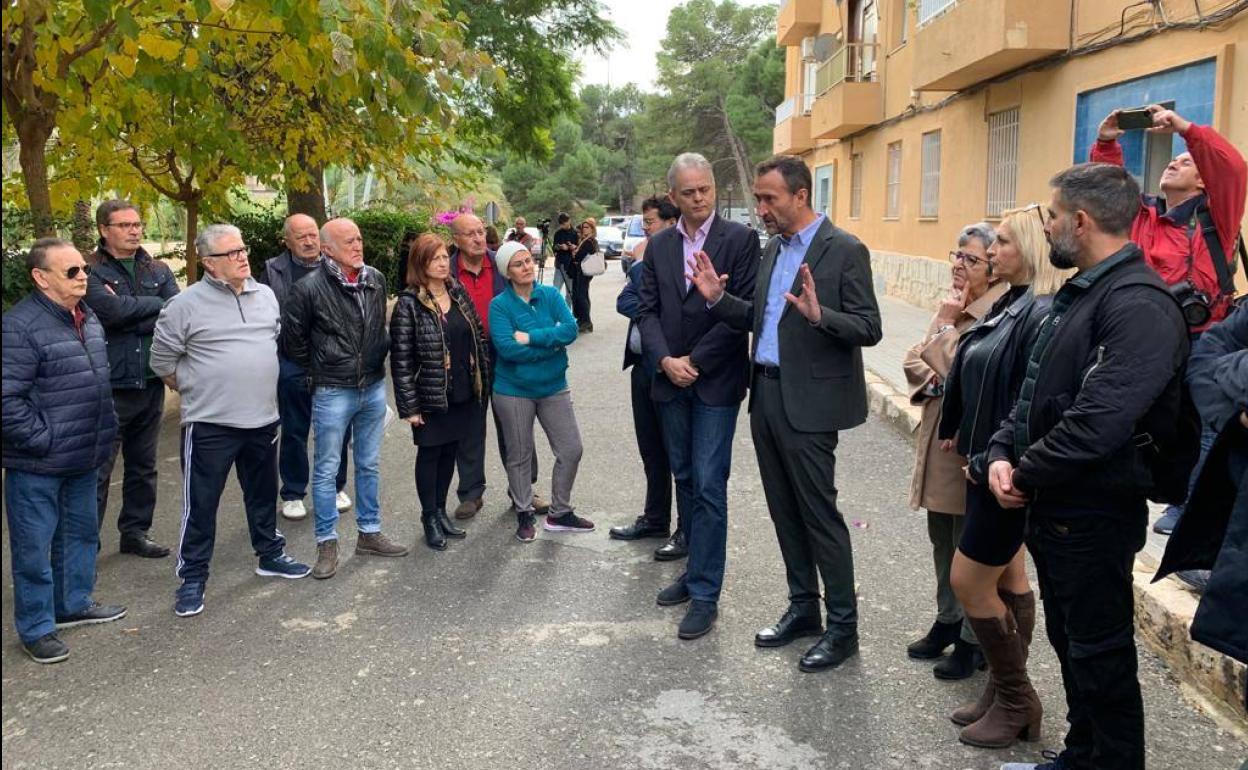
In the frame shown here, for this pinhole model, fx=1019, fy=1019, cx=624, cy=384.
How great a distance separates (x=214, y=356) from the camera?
497 cm

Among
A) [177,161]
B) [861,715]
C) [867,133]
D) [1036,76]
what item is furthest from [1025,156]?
[861,715]

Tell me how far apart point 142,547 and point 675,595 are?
3035mm

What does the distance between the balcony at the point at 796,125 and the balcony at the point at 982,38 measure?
12678mm

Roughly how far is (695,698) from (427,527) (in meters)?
2.47

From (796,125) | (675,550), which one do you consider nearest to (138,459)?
(675,550)

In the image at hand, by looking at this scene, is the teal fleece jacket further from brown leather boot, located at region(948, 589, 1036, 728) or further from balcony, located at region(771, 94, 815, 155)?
balcony, located at region(771, 94, 815, 155)

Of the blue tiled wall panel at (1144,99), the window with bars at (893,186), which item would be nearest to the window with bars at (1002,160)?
the blue tiled wall panel at (1144,99)

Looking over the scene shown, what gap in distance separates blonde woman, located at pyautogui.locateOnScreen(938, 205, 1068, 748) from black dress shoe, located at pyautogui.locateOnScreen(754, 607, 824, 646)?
86 centimetres

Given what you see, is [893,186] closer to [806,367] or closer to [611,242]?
[806,367]

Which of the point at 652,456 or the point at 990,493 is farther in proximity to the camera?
the point at 652,456

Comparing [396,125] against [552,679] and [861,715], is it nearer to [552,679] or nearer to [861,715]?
[552,679]

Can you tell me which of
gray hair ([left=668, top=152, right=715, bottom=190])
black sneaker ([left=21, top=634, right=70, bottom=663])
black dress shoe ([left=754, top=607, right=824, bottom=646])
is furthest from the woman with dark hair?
black sneaker ([left=21, top=634, right=70, bottom=663])

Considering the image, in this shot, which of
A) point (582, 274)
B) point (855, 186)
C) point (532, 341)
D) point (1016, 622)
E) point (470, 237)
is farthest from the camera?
point (855, 186)

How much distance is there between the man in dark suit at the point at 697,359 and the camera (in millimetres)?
4547
